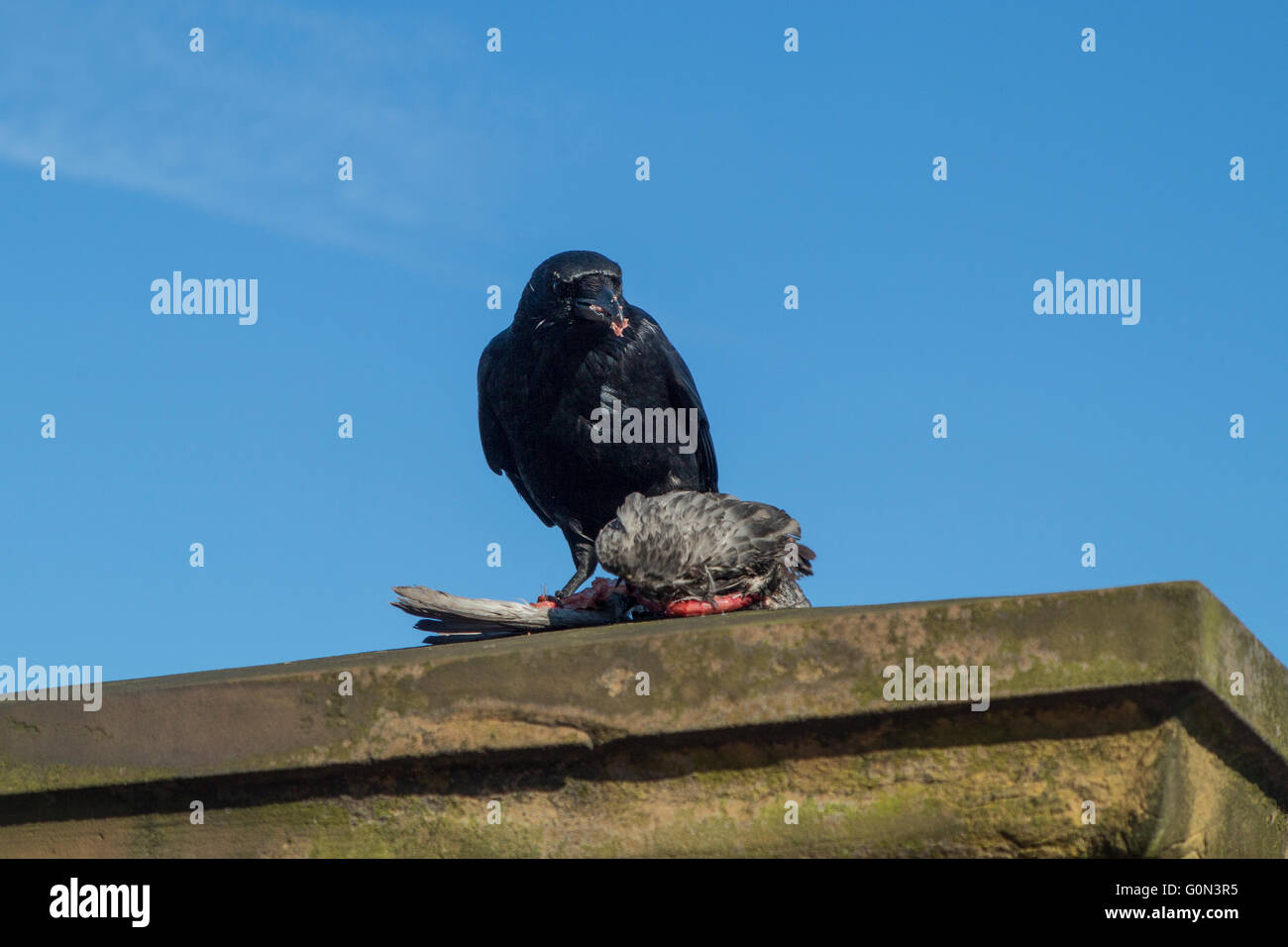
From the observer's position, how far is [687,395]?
5.93m

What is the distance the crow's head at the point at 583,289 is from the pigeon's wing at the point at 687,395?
0.31 meters

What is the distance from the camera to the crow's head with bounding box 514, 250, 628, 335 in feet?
17.8

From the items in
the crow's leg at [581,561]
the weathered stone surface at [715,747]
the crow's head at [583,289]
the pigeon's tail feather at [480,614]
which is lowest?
the weathered stone surface at [715,747]

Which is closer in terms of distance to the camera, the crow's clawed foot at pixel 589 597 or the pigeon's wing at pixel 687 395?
the crow's clawed foot at pixel 589 597

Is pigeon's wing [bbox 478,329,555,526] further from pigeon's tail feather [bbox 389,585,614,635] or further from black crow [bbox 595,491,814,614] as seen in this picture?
black crow [bbox 595,491,814,614]

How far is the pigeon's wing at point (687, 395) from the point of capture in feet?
19.2

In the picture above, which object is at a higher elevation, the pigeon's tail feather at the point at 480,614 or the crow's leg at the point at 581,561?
the crow's leg at the point at 581,561

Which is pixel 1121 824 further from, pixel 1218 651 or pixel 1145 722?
pixel 1218 651

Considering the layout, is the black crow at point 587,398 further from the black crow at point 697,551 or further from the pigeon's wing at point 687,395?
the black crow at point 697,551

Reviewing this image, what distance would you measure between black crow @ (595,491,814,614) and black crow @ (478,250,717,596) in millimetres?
981

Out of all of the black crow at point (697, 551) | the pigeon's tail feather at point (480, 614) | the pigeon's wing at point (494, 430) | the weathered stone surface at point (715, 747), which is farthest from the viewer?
the pigeon's wing at point (494, 430)

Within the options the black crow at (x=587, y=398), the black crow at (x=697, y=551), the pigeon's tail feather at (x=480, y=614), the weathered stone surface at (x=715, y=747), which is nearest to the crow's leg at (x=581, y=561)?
the black crow at (x=587, y=398)
